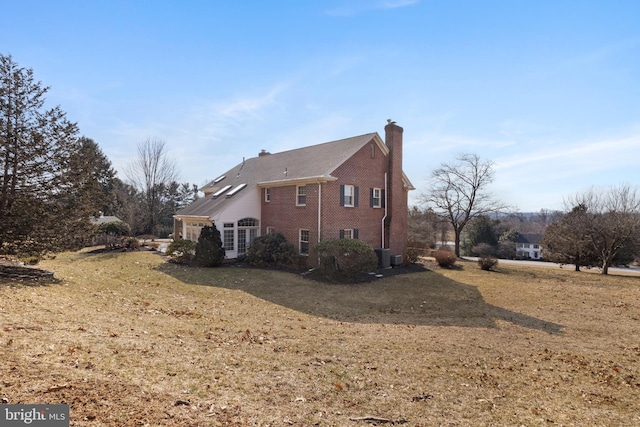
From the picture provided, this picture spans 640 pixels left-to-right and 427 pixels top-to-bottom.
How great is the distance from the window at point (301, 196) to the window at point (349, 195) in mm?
2189

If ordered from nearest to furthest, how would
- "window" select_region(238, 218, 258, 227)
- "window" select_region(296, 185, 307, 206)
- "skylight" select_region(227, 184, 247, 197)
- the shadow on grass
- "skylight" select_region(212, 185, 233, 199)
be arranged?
the shadow on grass
"window" select_region(296, 185, 307, 206)
"window" select_region(238, 218, 258, 227)
"skylight" select_region(227, 184, 247, 197)
"skylight" select_region(212, 185, 233, 199)

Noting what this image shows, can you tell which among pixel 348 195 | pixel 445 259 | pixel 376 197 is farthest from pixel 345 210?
pixel 445 259

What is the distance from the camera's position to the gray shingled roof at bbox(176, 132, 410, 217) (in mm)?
20141

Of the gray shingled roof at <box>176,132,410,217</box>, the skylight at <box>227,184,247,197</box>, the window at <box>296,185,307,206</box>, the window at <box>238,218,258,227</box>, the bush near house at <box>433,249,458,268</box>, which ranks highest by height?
the gray shingled roof at <box>176,132,410,217</box>

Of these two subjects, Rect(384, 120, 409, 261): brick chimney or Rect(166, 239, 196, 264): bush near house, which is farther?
Rect(384, 120, 409, 261): brick chimney

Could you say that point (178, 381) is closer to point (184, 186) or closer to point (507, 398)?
point (507, 398)

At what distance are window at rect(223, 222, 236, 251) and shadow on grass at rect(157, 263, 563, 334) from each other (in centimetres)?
294

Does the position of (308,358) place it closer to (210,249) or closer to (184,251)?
(210,249)

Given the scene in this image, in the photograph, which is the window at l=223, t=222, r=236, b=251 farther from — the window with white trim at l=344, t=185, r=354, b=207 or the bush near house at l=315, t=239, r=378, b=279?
the window with white trim at l=344, t=185, r=354, b=207

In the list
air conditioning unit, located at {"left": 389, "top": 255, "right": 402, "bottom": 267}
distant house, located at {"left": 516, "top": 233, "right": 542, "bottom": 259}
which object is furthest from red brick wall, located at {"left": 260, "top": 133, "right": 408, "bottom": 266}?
distant house, located at {"left": 516, "top": 233, "right": 542, "bottom": 259}

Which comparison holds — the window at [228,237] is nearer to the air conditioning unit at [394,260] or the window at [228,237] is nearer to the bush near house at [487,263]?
the air conditioning unit at [394,260]

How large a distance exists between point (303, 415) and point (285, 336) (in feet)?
12.2

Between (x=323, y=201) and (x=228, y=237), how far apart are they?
6.88 meters

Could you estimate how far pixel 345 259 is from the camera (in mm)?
16766
